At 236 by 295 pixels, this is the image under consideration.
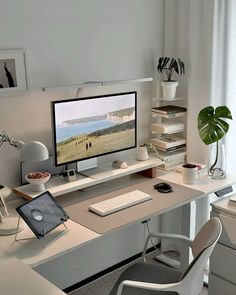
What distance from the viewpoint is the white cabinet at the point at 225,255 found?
2496 mm

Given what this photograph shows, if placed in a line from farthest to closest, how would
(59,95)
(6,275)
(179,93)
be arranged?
(179,93) → (59,95) → (6,275)

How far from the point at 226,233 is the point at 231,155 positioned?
26.7 inches

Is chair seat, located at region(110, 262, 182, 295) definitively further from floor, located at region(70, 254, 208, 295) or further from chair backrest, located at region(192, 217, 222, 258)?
floor, located at region(70, 254, 208, 295)

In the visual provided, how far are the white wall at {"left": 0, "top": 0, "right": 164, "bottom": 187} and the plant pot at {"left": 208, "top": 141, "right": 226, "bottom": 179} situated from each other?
736 mm

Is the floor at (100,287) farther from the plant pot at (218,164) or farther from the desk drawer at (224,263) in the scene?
the plant pot at (218,164)

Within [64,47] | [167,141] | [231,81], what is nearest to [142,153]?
[167,141]

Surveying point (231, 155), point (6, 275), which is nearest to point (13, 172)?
A: point (6, 275)

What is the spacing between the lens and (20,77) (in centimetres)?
243

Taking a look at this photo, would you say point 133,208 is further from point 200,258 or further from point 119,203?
point 200,258

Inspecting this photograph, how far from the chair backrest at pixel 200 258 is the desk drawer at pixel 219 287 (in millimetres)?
673

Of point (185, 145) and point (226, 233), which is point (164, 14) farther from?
point (226, 233)

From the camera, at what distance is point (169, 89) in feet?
10.1

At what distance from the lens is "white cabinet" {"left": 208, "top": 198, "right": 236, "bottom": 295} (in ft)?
8.19

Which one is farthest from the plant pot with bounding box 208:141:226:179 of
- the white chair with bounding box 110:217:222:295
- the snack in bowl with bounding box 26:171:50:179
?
the snack in bowl with bounding box 26:171:50:179
